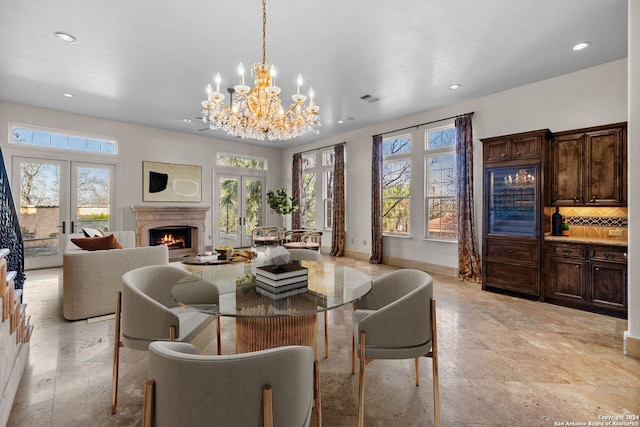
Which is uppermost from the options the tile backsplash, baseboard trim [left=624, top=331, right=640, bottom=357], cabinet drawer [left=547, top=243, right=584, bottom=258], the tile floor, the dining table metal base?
the tile backsplash

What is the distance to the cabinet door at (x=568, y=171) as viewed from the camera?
3887 mm

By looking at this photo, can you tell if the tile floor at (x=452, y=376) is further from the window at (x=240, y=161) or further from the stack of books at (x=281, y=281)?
the window at (x=240, y=161)

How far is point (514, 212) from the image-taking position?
4.28m

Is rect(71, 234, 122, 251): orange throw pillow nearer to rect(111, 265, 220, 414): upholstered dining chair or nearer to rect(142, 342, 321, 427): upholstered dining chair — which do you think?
rect(111, 265, 220, 414): upholstered dining chair

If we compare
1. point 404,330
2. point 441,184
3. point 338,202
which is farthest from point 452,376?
point 338,202

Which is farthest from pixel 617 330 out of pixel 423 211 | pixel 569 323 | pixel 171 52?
pixel 171 52

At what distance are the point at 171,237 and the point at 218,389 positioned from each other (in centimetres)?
726

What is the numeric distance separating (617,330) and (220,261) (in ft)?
14.2

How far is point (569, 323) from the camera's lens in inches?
131

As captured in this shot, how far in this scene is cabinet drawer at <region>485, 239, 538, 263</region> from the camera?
13.4 feet

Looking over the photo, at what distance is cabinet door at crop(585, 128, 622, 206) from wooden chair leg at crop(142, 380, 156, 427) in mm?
4909

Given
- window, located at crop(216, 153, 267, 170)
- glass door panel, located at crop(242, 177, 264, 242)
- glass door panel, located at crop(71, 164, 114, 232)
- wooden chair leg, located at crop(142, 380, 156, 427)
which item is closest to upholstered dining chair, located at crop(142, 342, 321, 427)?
wooden chair leg, located at crop(142, 380, 156, 427)

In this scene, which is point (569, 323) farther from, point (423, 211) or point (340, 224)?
point (340, 224)

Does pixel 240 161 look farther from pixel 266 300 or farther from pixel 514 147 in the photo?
pixel 266 300
